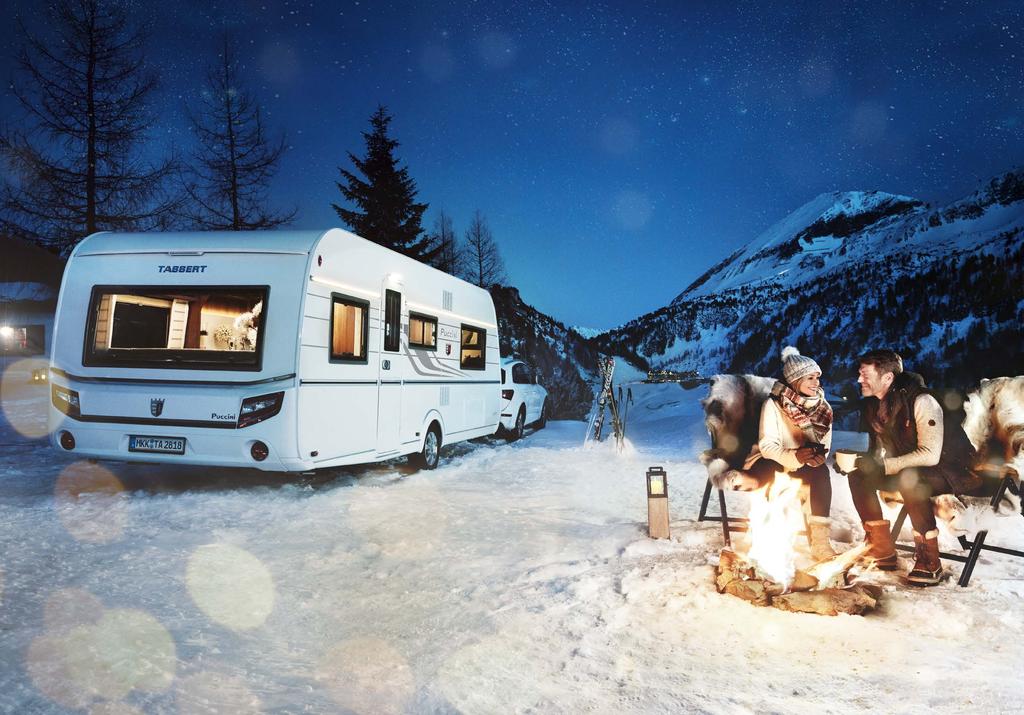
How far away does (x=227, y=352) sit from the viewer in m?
6.53

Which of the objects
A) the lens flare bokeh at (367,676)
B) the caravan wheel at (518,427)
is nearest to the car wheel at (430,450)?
the caravan wheel at (518,427)

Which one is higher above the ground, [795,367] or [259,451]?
[795,367]

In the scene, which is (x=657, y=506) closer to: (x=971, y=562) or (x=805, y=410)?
(x=805, y=410)

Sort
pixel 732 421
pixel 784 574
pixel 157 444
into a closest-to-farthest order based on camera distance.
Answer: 1. pixel 784 574
2. pixel 732 421
3. pixel 157 444

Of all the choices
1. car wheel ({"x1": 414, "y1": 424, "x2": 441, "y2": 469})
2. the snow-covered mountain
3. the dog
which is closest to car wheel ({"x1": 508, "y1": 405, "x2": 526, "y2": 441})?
car wheel ({"x1": 414, "y1": 424, "x2": 441, "y2": 469})

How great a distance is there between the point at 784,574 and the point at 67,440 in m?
6.75

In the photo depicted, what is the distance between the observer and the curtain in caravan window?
6.94 m

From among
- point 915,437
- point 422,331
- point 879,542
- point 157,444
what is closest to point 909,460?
point 915,437

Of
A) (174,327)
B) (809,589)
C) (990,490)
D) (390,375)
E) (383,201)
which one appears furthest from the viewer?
(383,201)

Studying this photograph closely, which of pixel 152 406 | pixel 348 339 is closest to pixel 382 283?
pixel 348 339

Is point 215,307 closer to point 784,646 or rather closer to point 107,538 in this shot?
point 107,538

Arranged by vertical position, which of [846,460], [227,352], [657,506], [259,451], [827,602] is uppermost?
[227,352]

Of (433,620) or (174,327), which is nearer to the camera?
(433,620)

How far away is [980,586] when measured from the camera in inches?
166
